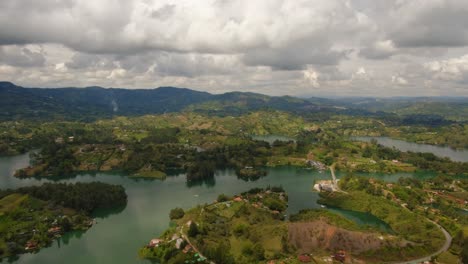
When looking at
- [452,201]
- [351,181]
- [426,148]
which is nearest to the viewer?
[452,201]

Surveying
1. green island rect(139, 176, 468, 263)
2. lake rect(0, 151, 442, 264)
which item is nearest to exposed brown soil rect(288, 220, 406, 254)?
green island rect(139, 176, 468, 263)

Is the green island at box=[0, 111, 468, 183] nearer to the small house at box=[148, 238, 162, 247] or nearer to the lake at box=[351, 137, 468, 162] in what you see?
the lake at box=[351, 137, 468, 162]

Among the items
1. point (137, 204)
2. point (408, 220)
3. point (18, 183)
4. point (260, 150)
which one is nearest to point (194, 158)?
point (260, 150)

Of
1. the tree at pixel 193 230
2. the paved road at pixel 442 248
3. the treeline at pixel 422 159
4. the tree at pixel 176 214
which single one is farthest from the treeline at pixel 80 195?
the treeline at pixel 422 159

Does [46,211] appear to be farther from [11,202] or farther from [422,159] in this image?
[422,159]

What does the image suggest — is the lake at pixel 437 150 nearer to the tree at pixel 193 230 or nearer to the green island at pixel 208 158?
the green island at pixel 208 158

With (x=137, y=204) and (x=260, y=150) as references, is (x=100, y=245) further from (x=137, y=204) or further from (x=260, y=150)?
(x=260, y=150)
